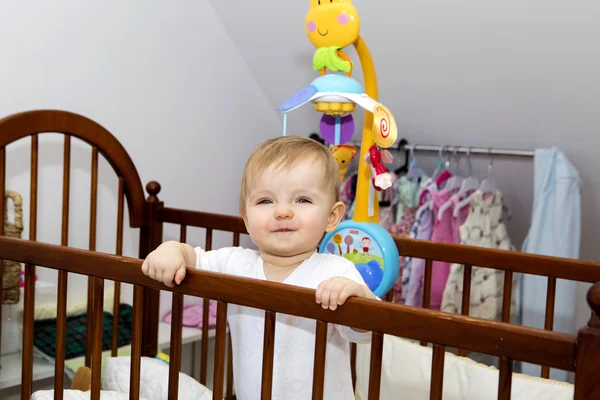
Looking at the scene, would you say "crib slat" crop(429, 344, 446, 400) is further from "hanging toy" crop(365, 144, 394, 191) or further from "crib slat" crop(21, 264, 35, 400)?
"crib slat" crop(21, 264, 35, 400)

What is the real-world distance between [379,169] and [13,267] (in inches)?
34.9

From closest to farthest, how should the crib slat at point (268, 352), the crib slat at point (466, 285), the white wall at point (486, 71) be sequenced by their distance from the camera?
the crib slat at point (268, 352)
the crib slat at point (466, 285)
the white wall at point (486, 71)

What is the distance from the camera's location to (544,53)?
70.2 inches

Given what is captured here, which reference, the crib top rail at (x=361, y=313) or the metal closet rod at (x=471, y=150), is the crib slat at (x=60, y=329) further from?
the metal closet rod at (x=471, y=150)

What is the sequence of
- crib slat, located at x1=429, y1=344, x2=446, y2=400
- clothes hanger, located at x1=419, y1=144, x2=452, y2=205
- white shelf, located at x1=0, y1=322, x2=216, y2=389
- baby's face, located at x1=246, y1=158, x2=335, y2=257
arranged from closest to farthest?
crib slat, located at x1=429, y1=344, x2=446, y2=400, baby's face, located at x1=246, y1=158, x2=335, y2=257, white shelf, located at x1=0, y1=322, x2=216, y2=389, clothes hanger, located at x1=419, y1=144, x2=452, y2=205

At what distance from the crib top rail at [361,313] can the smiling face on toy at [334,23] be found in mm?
608

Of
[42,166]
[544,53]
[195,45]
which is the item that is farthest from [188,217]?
[544,53]

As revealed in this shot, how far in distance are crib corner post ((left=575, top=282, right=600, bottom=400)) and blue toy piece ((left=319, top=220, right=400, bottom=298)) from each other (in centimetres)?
59

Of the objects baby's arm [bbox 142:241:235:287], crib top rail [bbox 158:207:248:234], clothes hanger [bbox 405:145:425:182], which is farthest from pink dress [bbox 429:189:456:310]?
baby's arm [bbox 142:241:235:287]

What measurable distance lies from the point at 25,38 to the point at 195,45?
23.3 inches

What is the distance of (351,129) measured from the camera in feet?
4.77

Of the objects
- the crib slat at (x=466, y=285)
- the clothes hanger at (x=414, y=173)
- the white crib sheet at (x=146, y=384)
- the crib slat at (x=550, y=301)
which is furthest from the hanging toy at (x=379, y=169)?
the clothes hanger at (x=414, y=173)

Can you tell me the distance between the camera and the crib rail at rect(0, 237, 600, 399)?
2.64 ft

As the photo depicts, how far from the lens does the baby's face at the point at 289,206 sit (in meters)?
1.11
